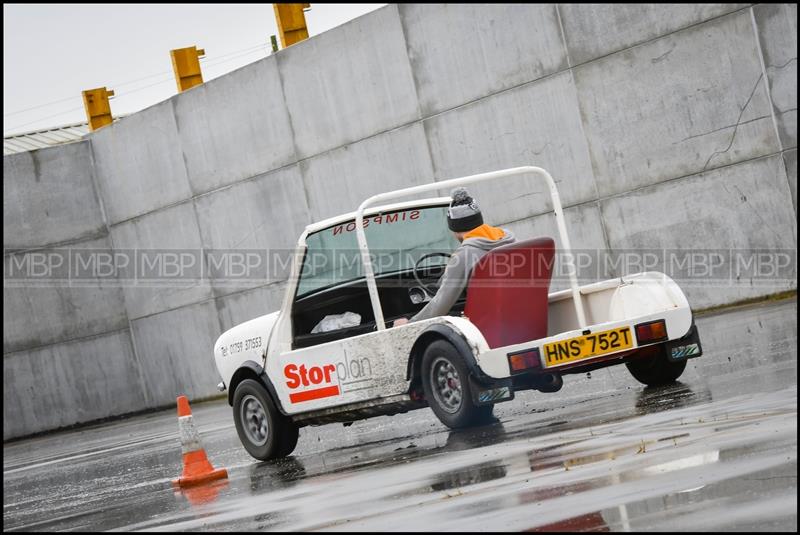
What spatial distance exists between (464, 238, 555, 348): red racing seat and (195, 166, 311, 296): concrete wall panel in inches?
555

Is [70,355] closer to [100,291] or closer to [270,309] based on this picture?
[100,291]

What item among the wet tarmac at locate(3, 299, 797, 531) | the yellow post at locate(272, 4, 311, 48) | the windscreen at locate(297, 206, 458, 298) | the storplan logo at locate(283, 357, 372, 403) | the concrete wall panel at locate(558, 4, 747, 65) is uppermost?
the yellow post at locate(272, 4, 311, 48)

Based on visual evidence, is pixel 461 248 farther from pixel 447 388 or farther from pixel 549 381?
pixel 549 381

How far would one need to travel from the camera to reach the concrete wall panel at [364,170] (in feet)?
70.2

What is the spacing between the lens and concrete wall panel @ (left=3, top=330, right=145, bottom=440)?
2664cm

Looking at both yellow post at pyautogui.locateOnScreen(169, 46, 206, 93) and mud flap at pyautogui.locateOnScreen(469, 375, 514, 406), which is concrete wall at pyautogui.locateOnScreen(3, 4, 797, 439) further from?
mud flap at pyautogui.locateOnScreen(469, 375, 514, 406)

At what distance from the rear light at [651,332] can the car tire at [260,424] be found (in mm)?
2954

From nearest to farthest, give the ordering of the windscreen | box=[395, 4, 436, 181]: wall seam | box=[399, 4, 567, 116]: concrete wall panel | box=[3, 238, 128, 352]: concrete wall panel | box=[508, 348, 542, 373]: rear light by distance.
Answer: box=[508, 348, 542, 373]: rear light < the windscreen < box=[399, 4, 567, 116]: concrete wall panel < box=[395, 4, 436, 181]: wall seam < box=[3, 238, 128, 352]: concrete wall panel

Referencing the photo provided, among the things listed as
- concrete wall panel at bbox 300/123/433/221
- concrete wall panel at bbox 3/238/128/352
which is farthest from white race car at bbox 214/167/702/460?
concrete wall panel at bbox 3/238/128/352

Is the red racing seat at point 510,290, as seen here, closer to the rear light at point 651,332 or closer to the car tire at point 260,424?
the rear light at point 651,332

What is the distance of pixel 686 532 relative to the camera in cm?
438

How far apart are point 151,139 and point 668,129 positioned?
11282 mm

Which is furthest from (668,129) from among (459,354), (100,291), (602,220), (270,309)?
(100,291)

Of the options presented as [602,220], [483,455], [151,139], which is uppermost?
[151,139]
